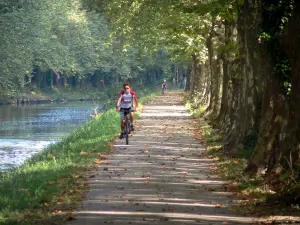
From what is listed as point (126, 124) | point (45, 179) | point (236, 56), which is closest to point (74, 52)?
point (236, 56)

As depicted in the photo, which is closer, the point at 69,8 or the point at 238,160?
the point at 238,160

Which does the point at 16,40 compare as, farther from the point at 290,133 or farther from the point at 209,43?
the point at 290,133

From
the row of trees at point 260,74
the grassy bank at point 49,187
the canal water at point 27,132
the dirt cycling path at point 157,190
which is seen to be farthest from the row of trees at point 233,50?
the canal water at point 27,132

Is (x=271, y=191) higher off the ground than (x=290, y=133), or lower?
lower

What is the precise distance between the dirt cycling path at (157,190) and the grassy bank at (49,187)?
1.04ft

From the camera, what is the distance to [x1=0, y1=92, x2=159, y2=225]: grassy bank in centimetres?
1195

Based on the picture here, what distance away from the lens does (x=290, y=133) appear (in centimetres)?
1389

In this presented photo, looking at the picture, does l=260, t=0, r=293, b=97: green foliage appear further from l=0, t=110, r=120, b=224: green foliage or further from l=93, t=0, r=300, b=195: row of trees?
l=0, t=110, r=120, b=224: green foliage

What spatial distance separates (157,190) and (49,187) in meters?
2.16

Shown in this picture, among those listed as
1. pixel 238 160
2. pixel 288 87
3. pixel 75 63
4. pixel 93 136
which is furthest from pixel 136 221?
pixel 75 63

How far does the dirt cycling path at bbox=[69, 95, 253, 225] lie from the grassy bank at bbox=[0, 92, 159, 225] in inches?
12.5

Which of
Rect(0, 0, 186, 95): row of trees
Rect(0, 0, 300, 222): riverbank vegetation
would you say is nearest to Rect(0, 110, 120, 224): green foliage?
Rect(0, 0, 300, 222): riverbank vegetation

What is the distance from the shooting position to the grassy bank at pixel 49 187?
1195 cm

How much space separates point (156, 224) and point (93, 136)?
1819 centimetres
